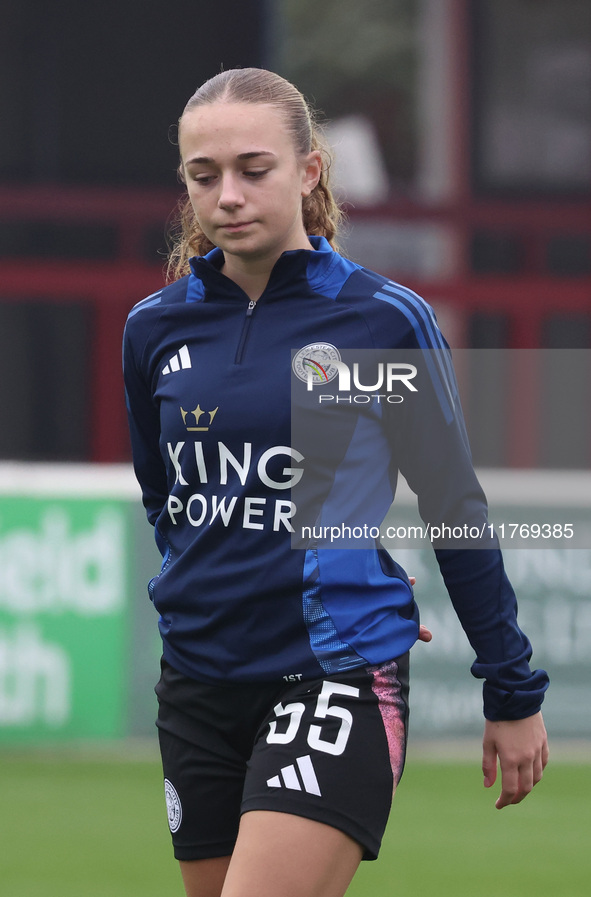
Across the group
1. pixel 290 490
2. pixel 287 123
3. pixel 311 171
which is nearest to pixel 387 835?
pixel 290 490

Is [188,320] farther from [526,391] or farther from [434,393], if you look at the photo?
[526,391]

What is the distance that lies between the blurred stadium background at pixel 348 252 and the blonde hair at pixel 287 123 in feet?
9.14

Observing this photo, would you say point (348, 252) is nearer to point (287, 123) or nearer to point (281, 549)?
point (287, 123)

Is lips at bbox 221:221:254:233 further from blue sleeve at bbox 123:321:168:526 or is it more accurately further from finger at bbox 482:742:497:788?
finger at bbox 482:742:497:788

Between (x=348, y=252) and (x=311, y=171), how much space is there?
3.99 meters

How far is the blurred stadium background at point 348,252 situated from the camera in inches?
259

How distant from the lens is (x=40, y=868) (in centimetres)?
508

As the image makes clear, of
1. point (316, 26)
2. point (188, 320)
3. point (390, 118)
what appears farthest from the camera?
point (316, 26)

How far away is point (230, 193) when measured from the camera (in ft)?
8.43

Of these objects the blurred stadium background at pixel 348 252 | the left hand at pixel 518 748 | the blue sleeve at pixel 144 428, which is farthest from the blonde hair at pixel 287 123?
the blurred stadium background at pixel 348 252

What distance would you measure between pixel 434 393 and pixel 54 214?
26.6 feet

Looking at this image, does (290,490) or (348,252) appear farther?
(348,252)

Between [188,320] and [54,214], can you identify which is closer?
[188,320]

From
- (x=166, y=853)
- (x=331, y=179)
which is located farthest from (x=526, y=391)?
(x=331, y=179)
